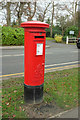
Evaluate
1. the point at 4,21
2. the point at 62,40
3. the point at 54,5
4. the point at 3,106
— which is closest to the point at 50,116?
the point at 3,106

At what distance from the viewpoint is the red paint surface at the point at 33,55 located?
280cm

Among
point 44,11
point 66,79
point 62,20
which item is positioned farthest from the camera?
point 62,20

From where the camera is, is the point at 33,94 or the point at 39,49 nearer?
the point at 39,49

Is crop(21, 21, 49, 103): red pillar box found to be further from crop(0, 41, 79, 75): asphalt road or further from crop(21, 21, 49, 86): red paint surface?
crop(0, 41, 79, 75): asphalt road

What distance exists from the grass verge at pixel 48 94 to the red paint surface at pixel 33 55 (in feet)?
1.75

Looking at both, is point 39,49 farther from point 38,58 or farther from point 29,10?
point 29,10

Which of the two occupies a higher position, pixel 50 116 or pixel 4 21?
pixel 4 21

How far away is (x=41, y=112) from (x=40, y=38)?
1470 millimetres

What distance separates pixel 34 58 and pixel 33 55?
2.6 inches

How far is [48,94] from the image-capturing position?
11.7 ft

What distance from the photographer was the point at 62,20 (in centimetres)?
3469

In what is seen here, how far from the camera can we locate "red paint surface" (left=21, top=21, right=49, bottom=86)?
110 inches

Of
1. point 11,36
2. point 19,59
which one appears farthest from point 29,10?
point 19,59

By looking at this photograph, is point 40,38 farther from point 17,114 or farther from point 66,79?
point 66,79
